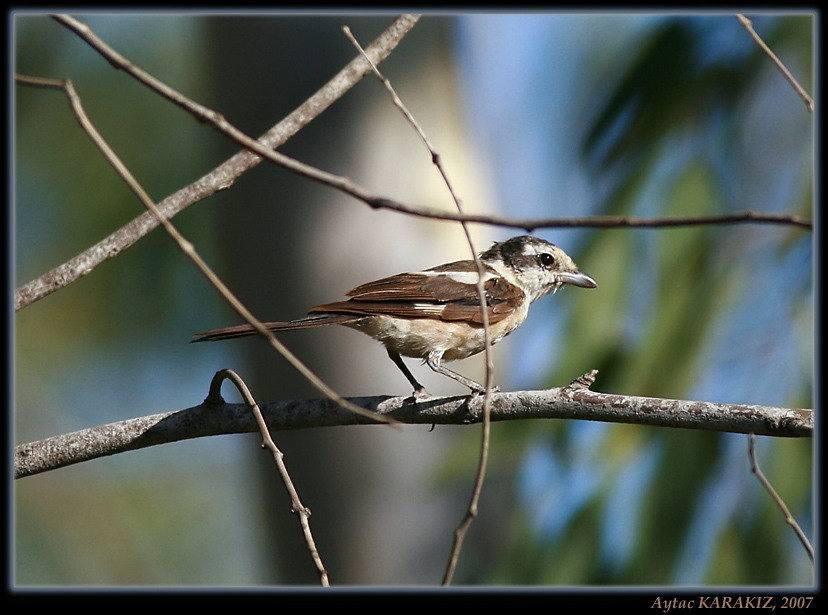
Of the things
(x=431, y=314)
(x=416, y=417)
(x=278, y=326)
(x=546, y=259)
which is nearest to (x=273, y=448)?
(x=416, y=417)

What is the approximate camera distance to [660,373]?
3.54 m

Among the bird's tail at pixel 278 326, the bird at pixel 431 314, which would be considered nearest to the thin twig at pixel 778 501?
the bird at pixel 431 314

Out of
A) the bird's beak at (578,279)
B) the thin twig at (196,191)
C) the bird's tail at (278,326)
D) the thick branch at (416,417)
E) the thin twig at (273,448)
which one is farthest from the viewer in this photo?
the bird's beak at (578,279)

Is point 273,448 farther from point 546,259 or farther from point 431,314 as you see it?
point 546,259

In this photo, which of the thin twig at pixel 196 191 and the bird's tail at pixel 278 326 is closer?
the thin twig at pixel 196 191

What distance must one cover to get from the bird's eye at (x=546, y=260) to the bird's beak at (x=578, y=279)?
6 centimetres

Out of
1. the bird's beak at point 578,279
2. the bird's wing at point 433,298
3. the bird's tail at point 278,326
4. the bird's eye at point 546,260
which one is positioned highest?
the bird's eye at point 546,260

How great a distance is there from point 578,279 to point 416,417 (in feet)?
4.25

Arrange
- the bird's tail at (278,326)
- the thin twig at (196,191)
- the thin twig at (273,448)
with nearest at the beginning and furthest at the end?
the thin twig at (273,448) → the thin twig at (196,191) → the bird's tail at (278,326)

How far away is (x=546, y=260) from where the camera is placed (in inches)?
134

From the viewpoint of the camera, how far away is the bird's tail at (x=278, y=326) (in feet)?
7.96

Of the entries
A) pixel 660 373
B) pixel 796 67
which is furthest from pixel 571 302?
pixel 796 67

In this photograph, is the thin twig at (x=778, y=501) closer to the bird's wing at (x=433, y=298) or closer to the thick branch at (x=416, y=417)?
the thick branch at (x=416, y=417)

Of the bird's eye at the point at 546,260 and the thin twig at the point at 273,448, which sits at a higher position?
the bird's eye at the point at 546,260
